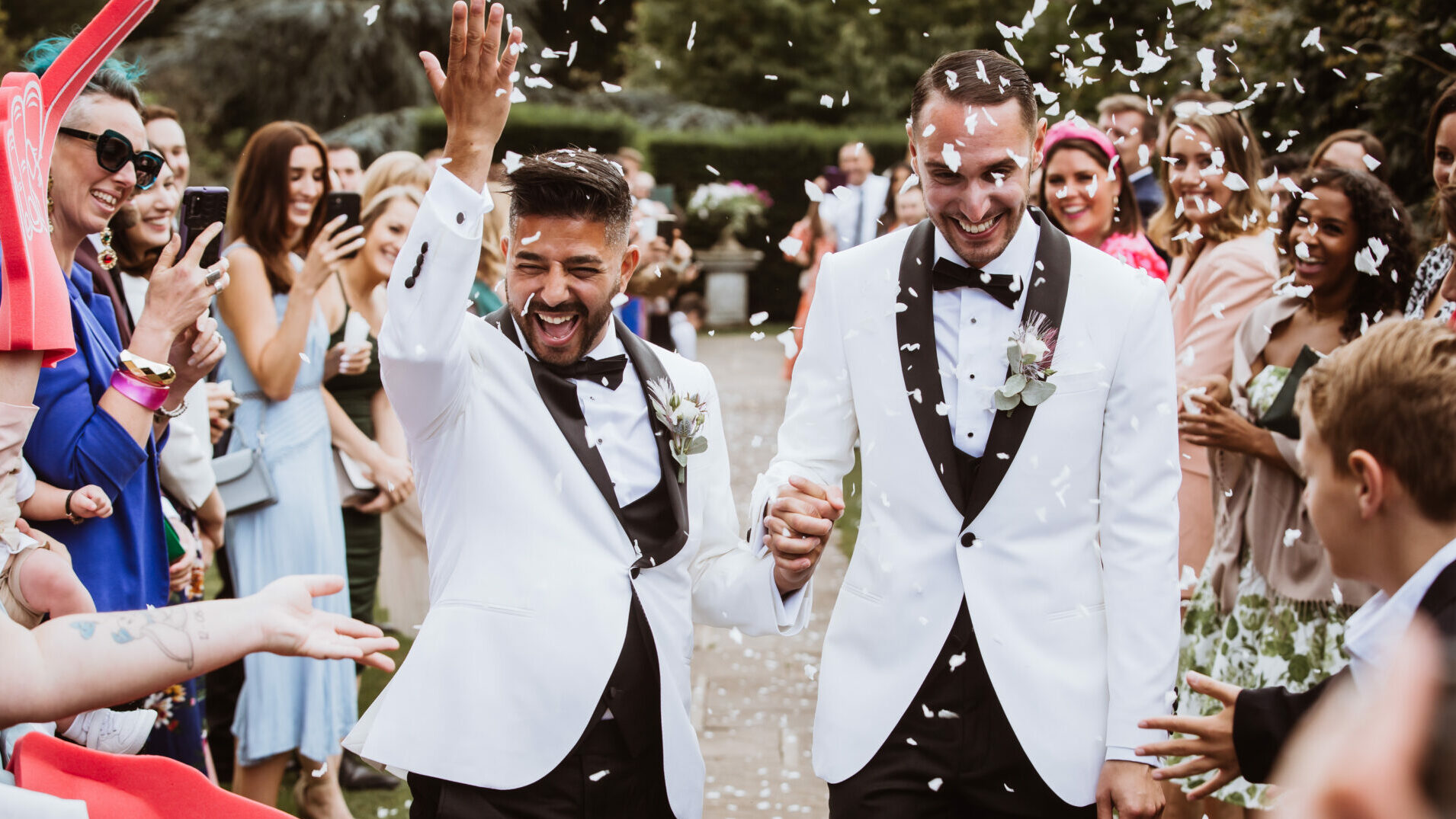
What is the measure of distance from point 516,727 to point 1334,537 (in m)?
1.59

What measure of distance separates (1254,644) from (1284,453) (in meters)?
0.63

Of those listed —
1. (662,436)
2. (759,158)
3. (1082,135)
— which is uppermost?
(759,158)

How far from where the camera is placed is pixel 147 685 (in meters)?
2.19

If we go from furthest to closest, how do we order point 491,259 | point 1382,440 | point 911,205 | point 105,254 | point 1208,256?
point 911,205 → point 491,259 → point 1208,256 → point 105,254 → point 1382,440

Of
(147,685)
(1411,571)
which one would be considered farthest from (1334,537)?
(147,685)

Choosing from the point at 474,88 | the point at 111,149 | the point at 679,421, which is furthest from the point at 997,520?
the point at 111,149

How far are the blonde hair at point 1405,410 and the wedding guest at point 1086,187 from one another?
9.42 ft

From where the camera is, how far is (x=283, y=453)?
16.2 ft

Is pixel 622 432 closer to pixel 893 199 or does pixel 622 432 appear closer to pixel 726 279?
pixel 893 199

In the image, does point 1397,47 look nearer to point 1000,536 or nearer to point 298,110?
point 1000,536

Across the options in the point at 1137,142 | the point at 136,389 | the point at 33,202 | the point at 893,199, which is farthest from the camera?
the point at 893,199

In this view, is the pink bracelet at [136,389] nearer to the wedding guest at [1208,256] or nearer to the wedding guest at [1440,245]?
the wedding guest at [1208,256]

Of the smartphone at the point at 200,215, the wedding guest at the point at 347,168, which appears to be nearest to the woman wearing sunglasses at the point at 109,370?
the smartphone at the point at 200,215

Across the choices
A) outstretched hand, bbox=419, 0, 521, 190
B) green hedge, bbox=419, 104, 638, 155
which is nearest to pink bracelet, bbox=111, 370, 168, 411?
outstretched hand, bbox=419, 0, 521, 190
